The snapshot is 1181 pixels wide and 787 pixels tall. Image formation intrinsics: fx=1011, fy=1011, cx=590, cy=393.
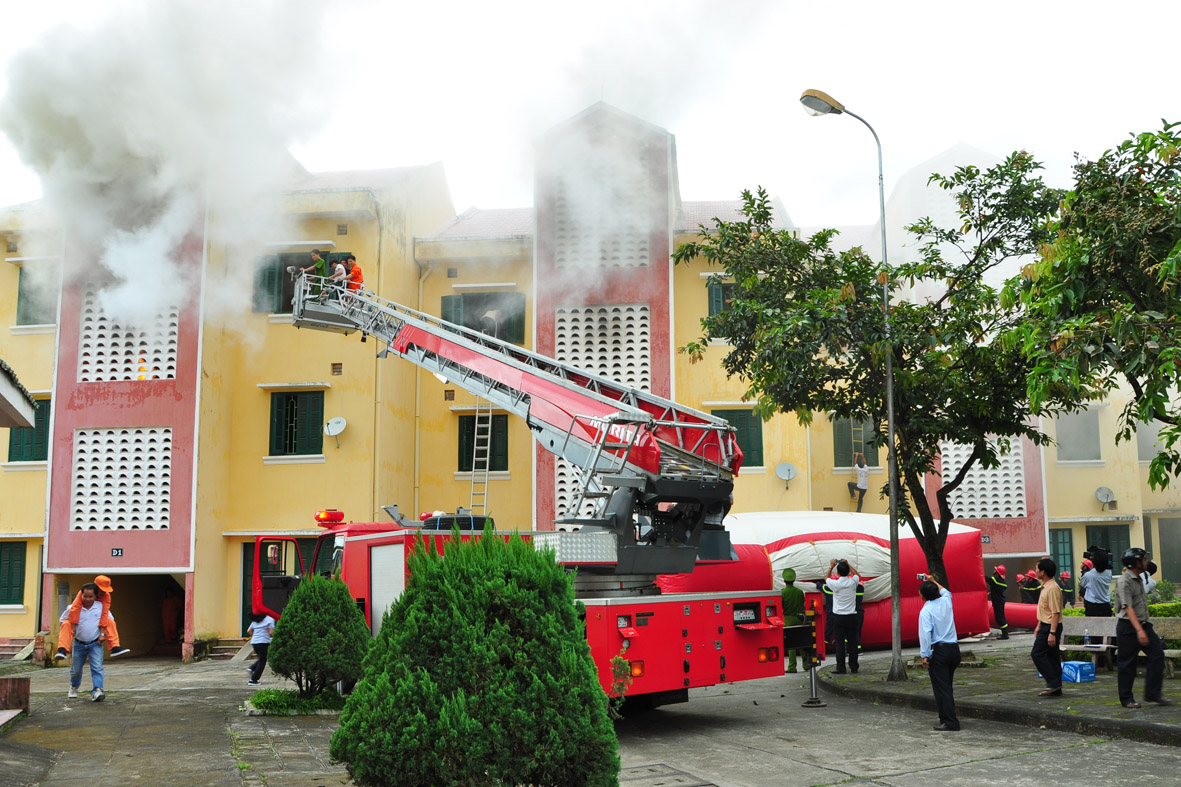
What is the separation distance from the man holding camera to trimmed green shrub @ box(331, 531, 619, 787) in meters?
7.39

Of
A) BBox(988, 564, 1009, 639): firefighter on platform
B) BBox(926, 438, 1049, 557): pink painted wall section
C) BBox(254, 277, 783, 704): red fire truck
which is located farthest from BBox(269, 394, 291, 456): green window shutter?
BBox(988, 564, 1009, 639): firefighter on platform

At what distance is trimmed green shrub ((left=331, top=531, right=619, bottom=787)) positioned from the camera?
16.5 feet

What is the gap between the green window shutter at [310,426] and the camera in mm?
21625

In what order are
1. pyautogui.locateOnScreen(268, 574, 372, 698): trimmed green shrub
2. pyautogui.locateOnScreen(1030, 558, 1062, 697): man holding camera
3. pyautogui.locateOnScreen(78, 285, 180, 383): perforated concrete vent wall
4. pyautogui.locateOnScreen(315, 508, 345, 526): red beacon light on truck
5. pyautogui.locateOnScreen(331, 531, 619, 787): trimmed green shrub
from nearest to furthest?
pyautogui.locateOnScreen(331, 531, 619, 787): trimmed green shrub → pyautogui.locateOnScreen(1030, 558, 1062, 697): man holding camera → pyautogui.locateOnScreen(268, 574, 372, 698): trimmed green shrub → pyautogui.locateOnScreen(315, 508, 345, 526): red beacon light on truck → pyautogui.locateOnScreen(78, 285, 180, 383): perforated concrete vent wall

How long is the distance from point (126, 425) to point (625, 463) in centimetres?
1383

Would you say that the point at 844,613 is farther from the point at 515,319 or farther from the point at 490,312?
the point at 490,312

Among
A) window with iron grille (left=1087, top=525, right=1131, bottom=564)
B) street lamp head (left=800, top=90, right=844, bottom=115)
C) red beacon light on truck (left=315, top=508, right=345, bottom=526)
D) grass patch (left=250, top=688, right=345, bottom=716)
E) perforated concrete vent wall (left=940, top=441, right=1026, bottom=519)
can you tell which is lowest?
grass patch (left=250, top=688, right=345, bottom=716)

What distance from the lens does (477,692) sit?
5.19 meters

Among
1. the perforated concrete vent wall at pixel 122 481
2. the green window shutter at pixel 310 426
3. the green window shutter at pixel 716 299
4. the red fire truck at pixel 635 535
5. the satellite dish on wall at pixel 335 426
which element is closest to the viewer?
the red fire truck at pixel 635 535

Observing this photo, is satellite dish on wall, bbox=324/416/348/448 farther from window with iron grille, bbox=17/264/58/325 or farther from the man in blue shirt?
the man in blue shirt

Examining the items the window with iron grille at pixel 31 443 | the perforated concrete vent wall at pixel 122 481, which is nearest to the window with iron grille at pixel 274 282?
the perforated concrete vent wall at pixel 122 481

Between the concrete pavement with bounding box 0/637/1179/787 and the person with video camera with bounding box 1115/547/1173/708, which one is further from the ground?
the person with video camera with bounding box 1115/547/1173/708

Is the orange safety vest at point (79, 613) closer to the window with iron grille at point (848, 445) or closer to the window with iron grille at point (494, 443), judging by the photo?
the window with iron grille at point (494, 443)

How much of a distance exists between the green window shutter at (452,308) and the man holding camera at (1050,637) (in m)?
14.5
